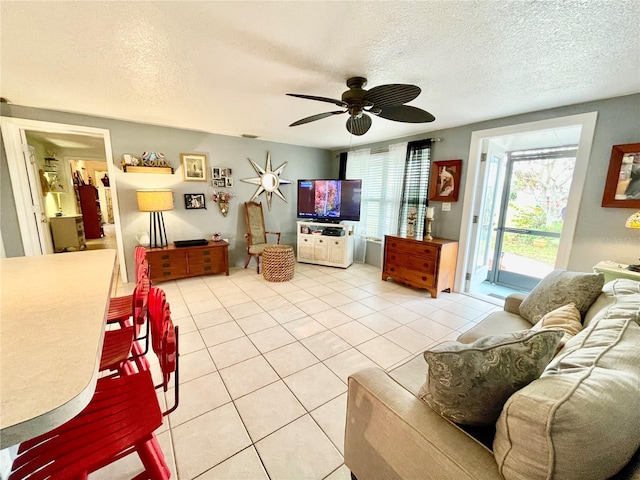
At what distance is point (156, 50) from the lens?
1694 millimetres

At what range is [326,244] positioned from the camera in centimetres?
456

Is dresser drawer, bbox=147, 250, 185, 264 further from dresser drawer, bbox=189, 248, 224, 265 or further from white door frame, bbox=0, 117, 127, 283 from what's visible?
white door frame, bbox=0, 117, 127, 283

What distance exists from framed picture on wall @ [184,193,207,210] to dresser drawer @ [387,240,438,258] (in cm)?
299

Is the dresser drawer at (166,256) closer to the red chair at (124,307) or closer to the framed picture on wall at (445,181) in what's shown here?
the red chair at (124,307)

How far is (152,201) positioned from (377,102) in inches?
119

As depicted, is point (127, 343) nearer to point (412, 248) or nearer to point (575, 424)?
point (575, 424)

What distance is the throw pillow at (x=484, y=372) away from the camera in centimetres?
74

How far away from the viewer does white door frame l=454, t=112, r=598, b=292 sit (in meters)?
2.40

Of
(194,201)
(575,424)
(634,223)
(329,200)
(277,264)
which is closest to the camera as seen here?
(575,424)

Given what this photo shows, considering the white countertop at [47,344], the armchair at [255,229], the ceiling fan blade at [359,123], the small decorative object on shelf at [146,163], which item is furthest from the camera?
the armchair at [255,229]

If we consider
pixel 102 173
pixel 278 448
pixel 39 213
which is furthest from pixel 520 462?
pixel 102 173

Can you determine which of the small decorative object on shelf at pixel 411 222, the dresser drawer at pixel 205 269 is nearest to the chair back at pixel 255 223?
the dresser drawer at pixel 205 269

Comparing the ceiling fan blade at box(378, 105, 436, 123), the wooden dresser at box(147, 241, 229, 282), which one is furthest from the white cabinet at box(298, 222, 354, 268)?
the ceiling fan blade at box(378, 105, 436, 123)

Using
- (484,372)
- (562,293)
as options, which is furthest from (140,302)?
(562,293)
